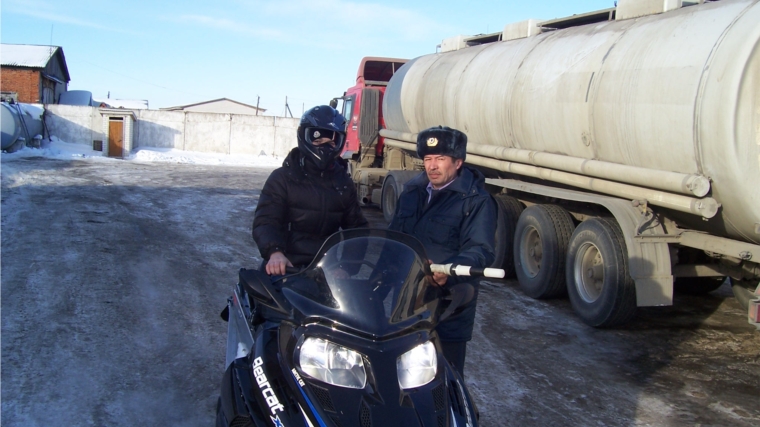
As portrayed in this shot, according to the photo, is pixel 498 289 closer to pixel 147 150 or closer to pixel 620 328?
pixel 620 328

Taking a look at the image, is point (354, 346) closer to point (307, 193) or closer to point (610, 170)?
point (307, 193)

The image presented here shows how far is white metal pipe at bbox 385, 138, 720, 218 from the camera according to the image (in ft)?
18.6

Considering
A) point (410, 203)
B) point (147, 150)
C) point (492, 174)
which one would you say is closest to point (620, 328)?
point (492, 174)

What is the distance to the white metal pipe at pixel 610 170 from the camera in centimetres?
571

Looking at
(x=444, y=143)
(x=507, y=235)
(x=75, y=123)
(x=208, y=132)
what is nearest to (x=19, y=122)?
(x=75, y=123)

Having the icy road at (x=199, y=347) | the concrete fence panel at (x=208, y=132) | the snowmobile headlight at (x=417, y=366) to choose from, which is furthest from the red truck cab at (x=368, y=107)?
the concrete fence panel at (x=208, y=132)

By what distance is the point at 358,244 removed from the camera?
111 inches

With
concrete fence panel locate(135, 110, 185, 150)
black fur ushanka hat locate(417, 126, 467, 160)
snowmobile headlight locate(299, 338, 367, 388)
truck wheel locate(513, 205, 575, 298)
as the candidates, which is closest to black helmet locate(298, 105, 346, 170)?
black fur ushanka hat locate(417, 126, 467, 160)

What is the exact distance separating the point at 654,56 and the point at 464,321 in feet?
13.6

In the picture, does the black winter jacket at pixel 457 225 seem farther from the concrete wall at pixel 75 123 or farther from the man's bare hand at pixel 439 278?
the concrete wall at pixel 75 123

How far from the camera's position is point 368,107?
1518 centimetres

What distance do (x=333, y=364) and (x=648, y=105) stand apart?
16.4ft

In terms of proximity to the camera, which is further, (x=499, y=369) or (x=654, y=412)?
(x=499, y=369)

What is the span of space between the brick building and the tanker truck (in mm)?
39833
